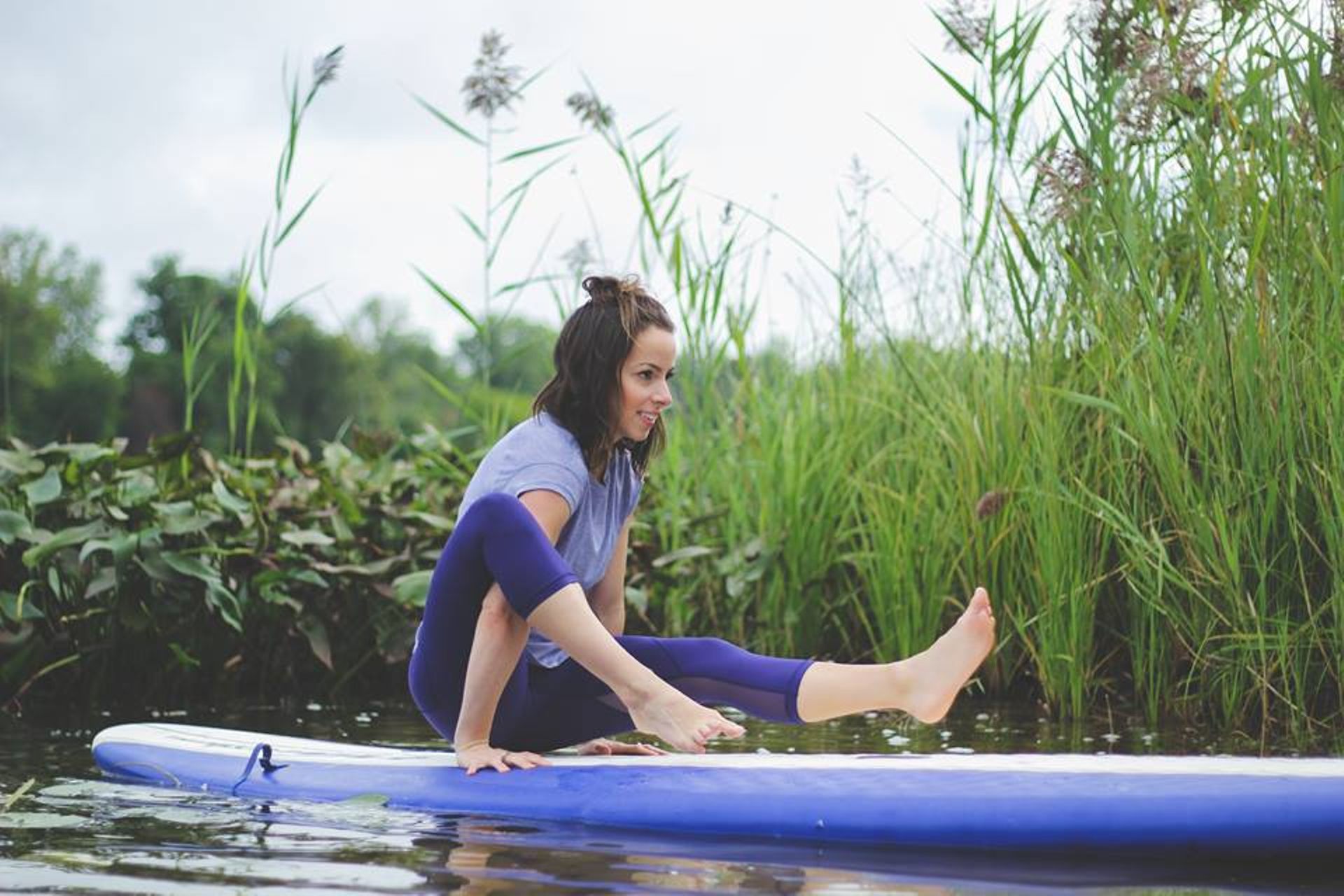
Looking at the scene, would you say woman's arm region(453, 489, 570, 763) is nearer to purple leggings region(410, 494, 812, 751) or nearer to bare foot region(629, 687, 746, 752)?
purple leggings region(410, 494, 812, 751)

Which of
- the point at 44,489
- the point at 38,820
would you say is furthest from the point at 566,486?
the point at 44,489

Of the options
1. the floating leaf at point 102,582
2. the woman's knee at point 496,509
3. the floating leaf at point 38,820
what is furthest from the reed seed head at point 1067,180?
the floating leaf at point 102,582

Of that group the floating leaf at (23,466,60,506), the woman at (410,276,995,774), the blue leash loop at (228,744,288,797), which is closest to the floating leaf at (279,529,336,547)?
the floating leaf at (23,466,60,506)

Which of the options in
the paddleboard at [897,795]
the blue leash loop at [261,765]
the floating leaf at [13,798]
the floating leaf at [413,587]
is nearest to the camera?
the paddleboard at [897,795]

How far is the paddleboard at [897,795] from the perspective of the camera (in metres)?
2.45

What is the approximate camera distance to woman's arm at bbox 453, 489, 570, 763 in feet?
9.77

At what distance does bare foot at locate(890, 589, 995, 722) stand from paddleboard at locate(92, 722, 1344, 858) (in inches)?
4.0

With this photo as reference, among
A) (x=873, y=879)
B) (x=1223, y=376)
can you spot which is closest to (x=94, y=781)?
(x=873, y=879)

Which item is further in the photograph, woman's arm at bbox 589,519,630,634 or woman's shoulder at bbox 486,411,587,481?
woman's arm at bbox 589,519,630,634

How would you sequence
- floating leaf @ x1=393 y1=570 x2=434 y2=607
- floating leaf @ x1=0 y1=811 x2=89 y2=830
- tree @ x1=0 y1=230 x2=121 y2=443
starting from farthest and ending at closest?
tree @ x1=0 y1=230 x2=121 y2=443 < floating leaf @ x1=393 y1=570 x2=434 y2=607 < floating leaf @ x1=0 y1=811 x2=89 y2=830

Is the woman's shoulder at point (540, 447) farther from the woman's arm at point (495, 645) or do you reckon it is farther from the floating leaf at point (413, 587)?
the floating leaf at point (413, 587)

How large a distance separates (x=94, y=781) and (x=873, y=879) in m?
1.96

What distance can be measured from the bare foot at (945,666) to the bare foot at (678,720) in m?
0.36

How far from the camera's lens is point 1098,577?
13.2 ft
